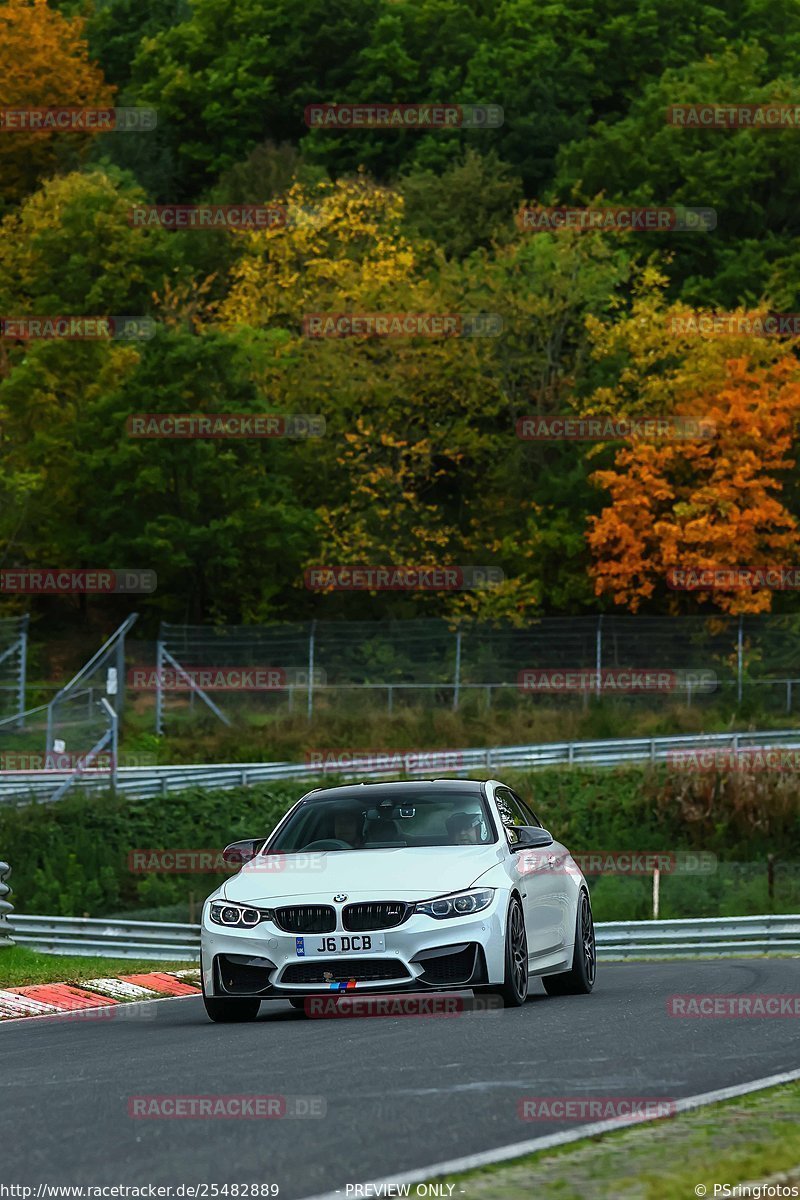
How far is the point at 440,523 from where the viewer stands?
63.2 m

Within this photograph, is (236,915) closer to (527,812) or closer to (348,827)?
(348,827)

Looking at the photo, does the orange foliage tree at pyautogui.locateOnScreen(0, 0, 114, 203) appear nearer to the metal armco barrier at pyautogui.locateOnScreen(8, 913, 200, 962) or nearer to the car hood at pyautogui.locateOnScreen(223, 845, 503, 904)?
the metal armco barrier at pyautogui.locateOnScreen(8, 913, 200, 962)

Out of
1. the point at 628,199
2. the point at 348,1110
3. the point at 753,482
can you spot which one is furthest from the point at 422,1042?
the point at 628,199

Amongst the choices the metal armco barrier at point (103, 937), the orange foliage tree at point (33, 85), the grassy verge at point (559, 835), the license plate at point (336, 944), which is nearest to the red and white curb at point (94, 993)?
the metal armco barrier at point (103, 937)

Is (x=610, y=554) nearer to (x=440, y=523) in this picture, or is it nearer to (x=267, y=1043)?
(x=440, y=523)

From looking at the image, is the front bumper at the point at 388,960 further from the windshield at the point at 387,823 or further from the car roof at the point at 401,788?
the car roof at the point at 401,788

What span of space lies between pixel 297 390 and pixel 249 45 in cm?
2998

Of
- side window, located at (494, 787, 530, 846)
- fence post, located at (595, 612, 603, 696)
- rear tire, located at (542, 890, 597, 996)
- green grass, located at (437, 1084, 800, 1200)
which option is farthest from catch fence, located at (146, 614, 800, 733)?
green grass, located at (437, 1084, 800, 1200)

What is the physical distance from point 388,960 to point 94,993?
451cm

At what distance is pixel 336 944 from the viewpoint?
13023 millimetres

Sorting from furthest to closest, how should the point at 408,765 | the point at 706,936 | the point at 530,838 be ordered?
the point at 408,765
the point at 706,936
the point at 530,838

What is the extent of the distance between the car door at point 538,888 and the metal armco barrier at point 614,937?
7.25 meters

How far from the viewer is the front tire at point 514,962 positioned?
43.3ft

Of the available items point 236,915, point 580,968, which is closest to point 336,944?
point 236,915
